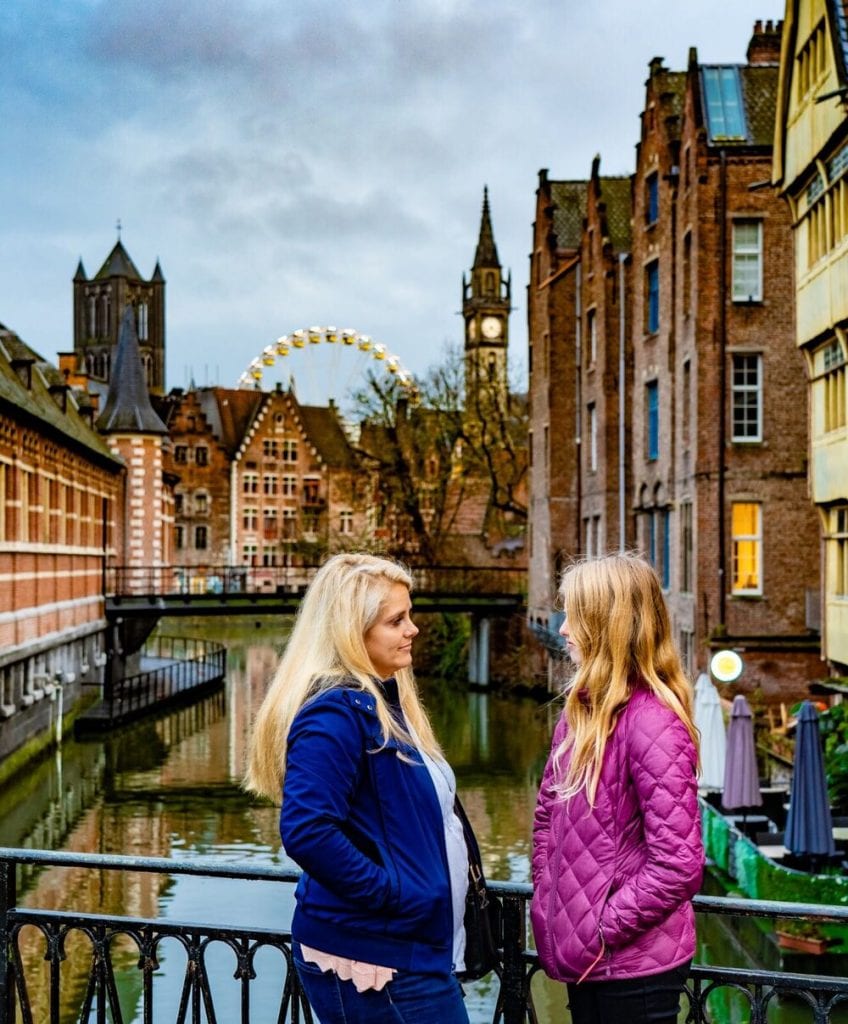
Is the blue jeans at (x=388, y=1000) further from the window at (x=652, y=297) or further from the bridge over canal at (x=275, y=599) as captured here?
the bridge over canal at (x=275, y=599)

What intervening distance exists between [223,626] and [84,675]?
37663 mm

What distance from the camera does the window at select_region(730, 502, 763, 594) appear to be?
→ 28.9 m

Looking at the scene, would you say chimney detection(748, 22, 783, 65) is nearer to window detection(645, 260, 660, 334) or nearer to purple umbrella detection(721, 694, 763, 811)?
window detection(645, 260, 660, 334)

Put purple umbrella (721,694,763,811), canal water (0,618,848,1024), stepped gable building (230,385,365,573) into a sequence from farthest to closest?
stepped gable building (230,385,365,573) < purple umbrella (721,694,763,811) < canal water (0,618,848,1024)

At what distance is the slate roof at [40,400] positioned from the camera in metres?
25.8

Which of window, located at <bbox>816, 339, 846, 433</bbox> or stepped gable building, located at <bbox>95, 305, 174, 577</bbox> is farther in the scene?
stepped gable building, located at <bbox>95, 305, 174, 577</bbox>

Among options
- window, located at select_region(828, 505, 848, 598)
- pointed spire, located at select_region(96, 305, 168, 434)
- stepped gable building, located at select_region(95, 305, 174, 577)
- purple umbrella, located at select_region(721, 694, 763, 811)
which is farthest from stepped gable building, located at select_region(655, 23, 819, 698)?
pointed spire, located at select_region(96, 305, 168, 434)

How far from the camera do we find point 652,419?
112ft

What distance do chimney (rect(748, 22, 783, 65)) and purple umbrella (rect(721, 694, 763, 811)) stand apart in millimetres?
20194

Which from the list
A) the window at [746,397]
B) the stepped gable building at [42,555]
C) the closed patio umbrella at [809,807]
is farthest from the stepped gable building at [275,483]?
the closed patio umbrella at [809,807]

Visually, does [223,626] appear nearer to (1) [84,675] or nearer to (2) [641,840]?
(1) [84,675]

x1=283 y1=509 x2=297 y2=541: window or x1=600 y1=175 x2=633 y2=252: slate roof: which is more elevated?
x1=600 y1=175 x2=633 y2=252: slate roof

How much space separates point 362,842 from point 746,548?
26328 millimetres

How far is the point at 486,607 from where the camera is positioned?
1907 inches
